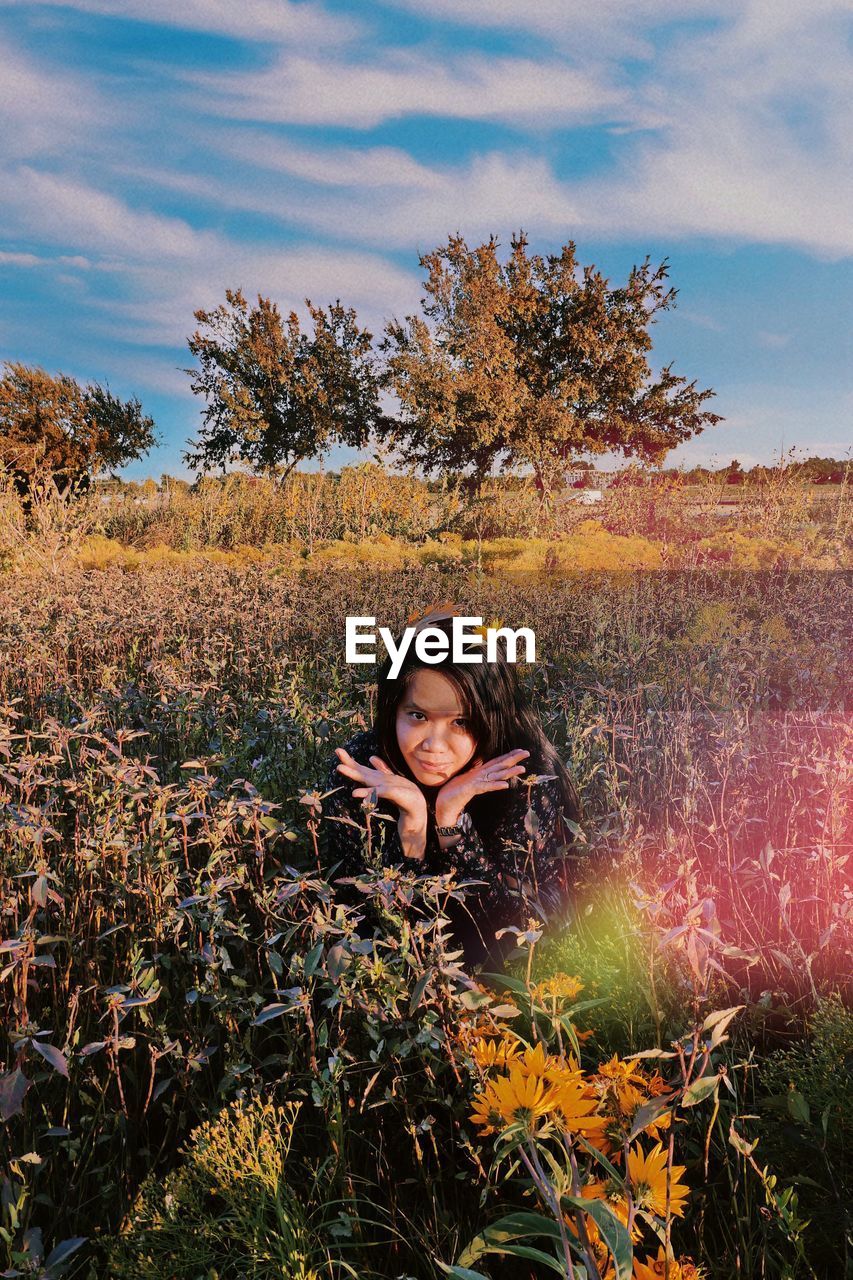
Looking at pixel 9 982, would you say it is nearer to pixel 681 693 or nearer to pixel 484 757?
pixel 484 757

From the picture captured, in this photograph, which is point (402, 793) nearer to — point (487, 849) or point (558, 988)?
point (487, 849)

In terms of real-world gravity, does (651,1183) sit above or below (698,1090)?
below

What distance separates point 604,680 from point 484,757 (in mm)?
Answer: 1413

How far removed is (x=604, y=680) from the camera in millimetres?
3641

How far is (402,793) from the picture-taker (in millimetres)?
2170

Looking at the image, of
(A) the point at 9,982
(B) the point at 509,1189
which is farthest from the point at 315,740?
(B) the point at 509,1189

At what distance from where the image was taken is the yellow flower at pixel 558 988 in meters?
1.10

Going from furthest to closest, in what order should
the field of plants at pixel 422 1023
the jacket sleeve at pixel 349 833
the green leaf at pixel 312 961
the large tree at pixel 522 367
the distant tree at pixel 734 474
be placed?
the large tree at pixel 522 367 < the distant tree at pixel 734 474 < the jacket sleeve at pixel 349 833 < the green leaf at pixel 312 961 < the field of plants at pixel 422 1023

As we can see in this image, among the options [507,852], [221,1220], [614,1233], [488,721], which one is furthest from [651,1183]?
[488,721]

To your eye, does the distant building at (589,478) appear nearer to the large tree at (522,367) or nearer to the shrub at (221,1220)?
the large tree at (522,367)

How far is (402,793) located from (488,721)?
366mm

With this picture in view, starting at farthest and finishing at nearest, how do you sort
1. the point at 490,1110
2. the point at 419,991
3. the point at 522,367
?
the point at 522,367
the point at 419,991
the point at 490,1110

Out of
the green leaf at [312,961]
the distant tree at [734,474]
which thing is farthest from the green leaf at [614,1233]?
the distant tree at [734,474]

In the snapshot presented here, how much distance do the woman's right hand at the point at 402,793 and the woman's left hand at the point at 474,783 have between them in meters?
0.06
